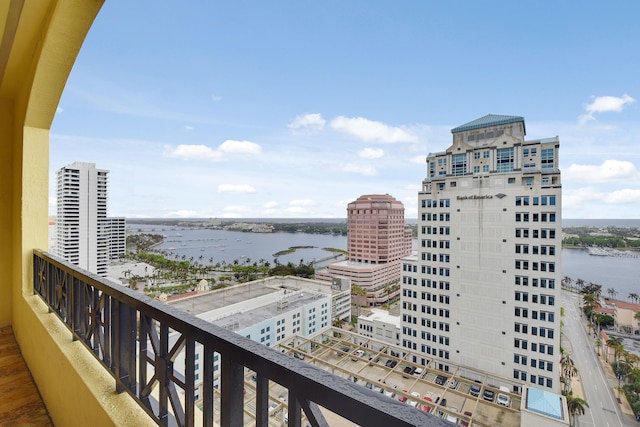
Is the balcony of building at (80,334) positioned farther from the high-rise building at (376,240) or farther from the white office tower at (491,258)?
the high-rise building at (376,240)

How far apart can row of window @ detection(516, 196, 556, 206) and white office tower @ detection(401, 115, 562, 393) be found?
28 mm

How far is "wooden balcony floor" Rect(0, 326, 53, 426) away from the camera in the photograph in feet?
4.59

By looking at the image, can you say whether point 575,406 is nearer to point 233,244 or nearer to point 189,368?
point 189,368

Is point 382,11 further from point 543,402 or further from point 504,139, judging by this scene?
point 543,402

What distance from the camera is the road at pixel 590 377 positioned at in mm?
9523

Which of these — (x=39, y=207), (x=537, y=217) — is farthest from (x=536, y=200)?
(x=39, y=207)

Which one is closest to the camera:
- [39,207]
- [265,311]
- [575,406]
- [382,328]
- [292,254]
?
[39,207]

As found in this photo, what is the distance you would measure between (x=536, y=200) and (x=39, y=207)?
1247 centimetres

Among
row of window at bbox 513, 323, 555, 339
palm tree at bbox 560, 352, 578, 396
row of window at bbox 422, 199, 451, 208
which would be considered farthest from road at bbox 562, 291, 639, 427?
row of window at bbox 422, 199, 451, 208

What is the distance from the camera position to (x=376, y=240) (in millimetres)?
26594

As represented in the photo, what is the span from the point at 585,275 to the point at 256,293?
14432 millimetres

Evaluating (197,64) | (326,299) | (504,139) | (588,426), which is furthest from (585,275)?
(197,64)

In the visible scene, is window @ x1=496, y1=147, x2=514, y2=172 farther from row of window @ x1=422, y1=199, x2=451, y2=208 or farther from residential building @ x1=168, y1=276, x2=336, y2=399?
residential building @ x1=168, y1=276, x2=336, y2=399

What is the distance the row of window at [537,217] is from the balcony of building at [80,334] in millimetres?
12162
